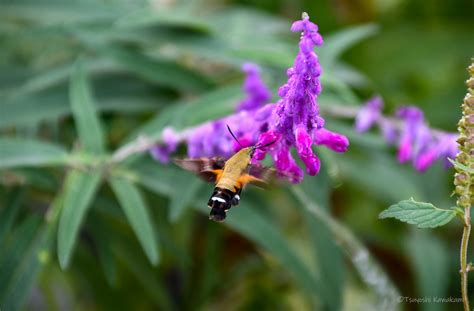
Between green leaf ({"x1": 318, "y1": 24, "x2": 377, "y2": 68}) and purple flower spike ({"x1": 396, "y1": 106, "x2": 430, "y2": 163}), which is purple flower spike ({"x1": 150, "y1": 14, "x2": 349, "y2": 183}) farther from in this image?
green leaf ({"x1": 318, "y1": 24, "x2": 377, "y2": 68})

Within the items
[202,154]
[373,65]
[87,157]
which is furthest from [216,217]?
[373,65]

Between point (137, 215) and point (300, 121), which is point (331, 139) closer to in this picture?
point (300, 121)

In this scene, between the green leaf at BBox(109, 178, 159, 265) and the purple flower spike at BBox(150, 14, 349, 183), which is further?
the green leaf at BBox(109, 178, 159, 265)

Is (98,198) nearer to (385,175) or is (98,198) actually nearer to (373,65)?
(385,175)

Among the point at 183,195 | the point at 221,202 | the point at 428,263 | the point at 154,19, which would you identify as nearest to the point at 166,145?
the point at 183,195

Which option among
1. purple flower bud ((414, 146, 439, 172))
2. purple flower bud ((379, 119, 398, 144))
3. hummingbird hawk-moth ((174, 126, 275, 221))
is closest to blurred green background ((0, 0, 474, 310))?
purple flower bud ((379, 119, 398, 144))

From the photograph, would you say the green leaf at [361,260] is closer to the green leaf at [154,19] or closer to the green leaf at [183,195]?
the green leaf at [183,195]
